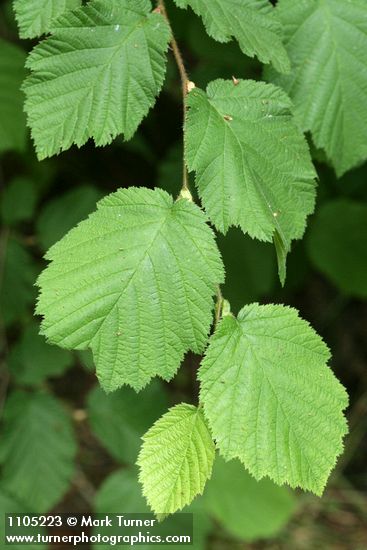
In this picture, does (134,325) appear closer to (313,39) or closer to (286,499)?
(313,39)

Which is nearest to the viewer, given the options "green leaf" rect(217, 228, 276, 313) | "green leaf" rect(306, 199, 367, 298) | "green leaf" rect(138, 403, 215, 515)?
"green leaf" rect(138, 403, 215, 515)

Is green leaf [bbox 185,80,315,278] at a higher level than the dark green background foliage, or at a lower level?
higher

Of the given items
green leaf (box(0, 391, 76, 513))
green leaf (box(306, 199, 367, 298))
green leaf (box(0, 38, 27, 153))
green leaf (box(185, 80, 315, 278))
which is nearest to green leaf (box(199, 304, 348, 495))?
green leaf (box(185, 80, 315, 278))

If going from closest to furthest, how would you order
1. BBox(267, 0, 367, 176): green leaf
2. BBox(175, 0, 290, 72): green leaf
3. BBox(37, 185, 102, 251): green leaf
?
BBox(175, 0, 290, 72): green leaf
BBox(267, 0, 367, 176): green leaf
BBox(37, 185, 102, 251): green leaf

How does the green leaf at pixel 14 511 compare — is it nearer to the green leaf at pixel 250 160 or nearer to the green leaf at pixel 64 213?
the green leaf at pixel 64 213

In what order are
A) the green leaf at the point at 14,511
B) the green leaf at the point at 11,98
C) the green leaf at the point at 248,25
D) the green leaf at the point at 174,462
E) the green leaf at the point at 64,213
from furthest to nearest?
the green leaf at the point at 64,213
the green leaf at the point at 14,511
the green leaf at the point at 11,98
the green leaf at the point at 248,25
the green leaf at the point at 174,462

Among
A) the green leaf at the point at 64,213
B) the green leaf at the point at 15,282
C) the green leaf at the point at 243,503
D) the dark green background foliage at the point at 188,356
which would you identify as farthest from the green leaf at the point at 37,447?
the green leaf at the point at 243,503

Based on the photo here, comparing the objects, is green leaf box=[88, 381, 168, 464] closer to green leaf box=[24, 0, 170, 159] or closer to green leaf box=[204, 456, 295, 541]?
green leaf box=[204, 456, 295, 541]

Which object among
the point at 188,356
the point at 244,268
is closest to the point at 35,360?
the point at 244,268
